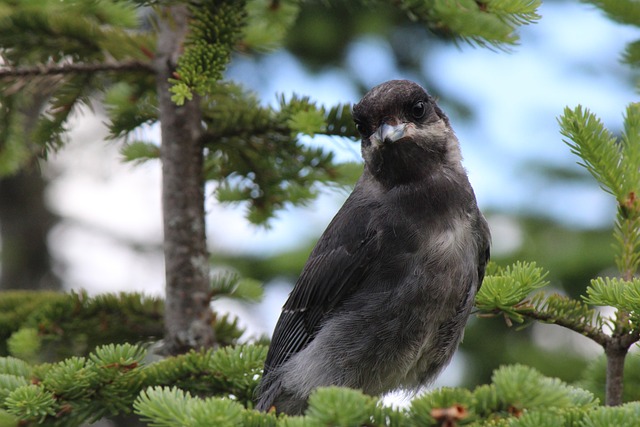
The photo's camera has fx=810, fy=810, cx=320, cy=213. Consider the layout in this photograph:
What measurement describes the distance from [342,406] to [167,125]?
222 cm

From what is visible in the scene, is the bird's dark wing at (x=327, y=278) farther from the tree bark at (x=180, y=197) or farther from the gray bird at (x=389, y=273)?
the tree bark at (x=180, y=197)

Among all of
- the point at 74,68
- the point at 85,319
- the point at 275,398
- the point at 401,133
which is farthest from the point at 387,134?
the point at 85,319

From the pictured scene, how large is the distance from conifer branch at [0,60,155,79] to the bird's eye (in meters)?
1.25

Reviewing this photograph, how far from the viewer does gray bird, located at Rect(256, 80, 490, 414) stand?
3400mm

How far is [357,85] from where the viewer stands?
6.72 meters

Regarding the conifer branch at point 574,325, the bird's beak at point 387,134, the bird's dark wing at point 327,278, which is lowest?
the conifer branch at point 574,325

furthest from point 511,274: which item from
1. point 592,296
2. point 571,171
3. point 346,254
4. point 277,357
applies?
point 571,171

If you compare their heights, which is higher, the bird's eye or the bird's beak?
the bird's eye

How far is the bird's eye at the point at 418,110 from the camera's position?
12.0 feet

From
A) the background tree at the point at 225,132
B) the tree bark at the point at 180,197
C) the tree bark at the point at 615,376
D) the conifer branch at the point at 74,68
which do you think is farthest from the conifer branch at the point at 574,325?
the conifer branch at the point at 74,68

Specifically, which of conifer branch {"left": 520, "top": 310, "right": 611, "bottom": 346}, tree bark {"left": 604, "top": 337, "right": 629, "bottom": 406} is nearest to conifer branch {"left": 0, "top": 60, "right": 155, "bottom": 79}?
conifer branch {"left": 520, "top": 310, "right": 611, "bottom": 346}

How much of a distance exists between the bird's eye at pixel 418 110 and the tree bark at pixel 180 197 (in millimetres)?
1007

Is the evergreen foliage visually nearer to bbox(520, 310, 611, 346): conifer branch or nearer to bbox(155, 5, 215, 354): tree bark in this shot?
bbox(155, 5, 215, 354): tree bark

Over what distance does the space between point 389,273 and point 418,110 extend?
785mm
